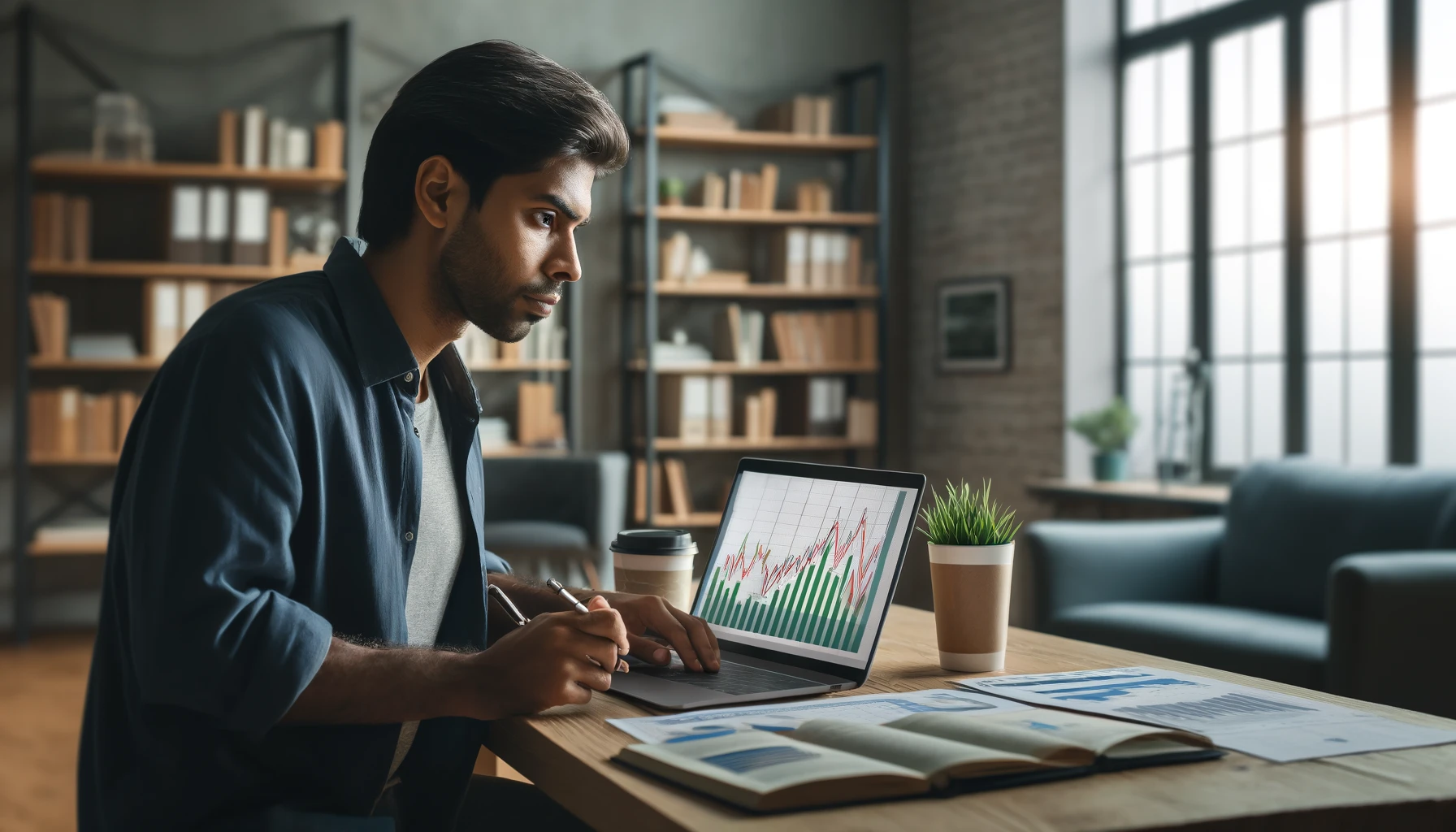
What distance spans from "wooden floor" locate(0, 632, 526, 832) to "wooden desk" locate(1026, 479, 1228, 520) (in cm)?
333

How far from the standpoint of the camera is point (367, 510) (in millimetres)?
1159

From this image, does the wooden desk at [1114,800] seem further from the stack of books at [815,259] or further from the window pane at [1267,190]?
the stack of books at [815,259]

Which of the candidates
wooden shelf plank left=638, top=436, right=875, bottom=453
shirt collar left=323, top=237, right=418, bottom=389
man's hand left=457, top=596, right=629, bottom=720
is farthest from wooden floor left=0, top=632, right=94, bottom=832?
wooden shelf plank left=638, top=436, right=875, bottom=453

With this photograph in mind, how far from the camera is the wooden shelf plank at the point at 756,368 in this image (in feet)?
18.7

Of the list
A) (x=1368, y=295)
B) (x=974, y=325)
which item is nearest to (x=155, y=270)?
(x=974, y=325)

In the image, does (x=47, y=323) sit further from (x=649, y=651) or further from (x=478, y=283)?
(x=649, y=651)

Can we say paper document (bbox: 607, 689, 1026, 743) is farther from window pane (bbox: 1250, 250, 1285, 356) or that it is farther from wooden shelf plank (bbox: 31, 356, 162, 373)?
wooden shelf plank (bbox: 31, 356, 162, 373)

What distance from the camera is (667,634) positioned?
1.29 meters

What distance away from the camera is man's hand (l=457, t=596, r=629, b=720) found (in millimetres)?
1043

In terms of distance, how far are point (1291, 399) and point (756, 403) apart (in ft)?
7.48

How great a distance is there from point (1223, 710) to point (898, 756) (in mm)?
369

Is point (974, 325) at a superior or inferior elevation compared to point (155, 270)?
inferior

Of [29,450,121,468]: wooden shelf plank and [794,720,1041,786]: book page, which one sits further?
[29,450,121,468]: wooden shelf plank

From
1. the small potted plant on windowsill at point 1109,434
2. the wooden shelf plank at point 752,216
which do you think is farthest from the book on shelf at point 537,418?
the small potted plant on windowsill at point 1109,434
